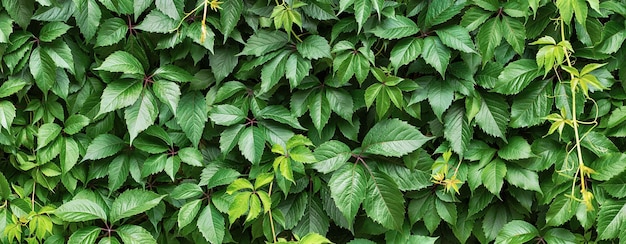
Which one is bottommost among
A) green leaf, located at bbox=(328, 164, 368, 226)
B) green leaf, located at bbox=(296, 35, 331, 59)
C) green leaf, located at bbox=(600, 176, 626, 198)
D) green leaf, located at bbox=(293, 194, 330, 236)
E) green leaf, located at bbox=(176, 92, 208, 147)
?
green leaf, located at bbox=(293, 194, 330, 236)

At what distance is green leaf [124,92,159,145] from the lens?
1.61 m

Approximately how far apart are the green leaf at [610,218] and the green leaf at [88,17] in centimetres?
161

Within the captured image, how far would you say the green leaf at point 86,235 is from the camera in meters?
1.67

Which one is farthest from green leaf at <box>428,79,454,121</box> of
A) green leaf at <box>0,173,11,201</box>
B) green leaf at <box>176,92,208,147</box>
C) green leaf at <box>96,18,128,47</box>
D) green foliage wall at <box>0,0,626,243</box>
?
green leaf at <box>0,173,11,201</box>

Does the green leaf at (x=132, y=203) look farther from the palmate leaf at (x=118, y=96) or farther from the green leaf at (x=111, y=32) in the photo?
the green leaf at (x=111, y=32)

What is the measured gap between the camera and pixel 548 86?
1.57 m

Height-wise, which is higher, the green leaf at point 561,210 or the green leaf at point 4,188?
the green leaf at point 4,188

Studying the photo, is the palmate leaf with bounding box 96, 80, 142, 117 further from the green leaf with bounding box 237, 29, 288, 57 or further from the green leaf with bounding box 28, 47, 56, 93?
A: the green leaf with bounding box 237, 29, 288, 57

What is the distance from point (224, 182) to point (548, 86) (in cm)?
101

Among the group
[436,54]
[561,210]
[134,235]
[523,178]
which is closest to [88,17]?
[134,235]

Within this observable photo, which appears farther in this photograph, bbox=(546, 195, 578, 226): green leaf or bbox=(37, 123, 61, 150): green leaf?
bbox=(37, 123, 61, 150): green leaf

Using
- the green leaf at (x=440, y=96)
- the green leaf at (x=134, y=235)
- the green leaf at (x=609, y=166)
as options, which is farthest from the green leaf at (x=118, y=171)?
the green leaf at (x=609, y=166)

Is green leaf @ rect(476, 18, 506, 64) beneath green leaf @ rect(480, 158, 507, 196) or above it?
above

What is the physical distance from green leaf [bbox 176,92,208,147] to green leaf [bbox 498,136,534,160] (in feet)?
3.01
